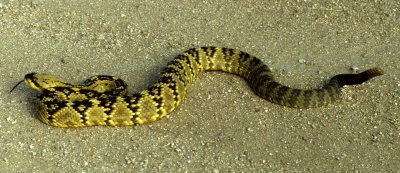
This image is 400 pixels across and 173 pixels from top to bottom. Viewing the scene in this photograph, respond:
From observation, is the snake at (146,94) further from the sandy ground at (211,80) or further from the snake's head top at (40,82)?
the sandy ground at (211,80)

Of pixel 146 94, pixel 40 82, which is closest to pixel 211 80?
pixel 146 94

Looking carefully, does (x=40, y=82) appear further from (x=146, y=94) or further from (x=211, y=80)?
(x=211, y=80)

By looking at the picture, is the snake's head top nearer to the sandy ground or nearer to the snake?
the snake

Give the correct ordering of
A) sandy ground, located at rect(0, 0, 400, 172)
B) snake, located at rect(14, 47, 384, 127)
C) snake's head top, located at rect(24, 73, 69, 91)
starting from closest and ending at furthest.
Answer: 1. sandy ground, located at rect(0, 0, 400, 172)
2. snake, located at rect(14, 47, 384, 127)
3. snake's head top, located at rect(24, 73, 69, 91)

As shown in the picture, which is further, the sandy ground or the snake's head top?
the snake's head top

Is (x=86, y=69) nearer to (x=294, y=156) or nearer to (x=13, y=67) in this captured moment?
(x=13, y=67)

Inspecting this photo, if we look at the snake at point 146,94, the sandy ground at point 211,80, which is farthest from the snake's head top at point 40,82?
the sandy ground at point 211,80

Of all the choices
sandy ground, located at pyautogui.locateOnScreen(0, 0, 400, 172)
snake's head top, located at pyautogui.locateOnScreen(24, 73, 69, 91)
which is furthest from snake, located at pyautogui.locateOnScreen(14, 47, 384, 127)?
sandy ground, located at pyautogui.locateOnScreen(0, 0, 400, 172)
